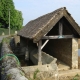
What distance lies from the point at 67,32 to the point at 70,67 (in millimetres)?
2295

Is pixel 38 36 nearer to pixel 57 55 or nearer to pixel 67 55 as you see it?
pixel 67 55

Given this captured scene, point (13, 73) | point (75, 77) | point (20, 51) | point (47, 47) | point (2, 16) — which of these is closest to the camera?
point (13, 73)

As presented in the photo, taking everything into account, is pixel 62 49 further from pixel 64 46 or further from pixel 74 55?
pixel 74 55

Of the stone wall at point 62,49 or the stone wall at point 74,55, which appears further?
the stone wall at point 62,49

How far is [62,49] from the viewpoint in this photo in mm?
10609

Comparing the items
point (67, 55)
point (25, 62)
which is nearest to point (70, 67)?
point (67, 55)

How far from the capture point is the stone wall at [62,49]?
957 cm

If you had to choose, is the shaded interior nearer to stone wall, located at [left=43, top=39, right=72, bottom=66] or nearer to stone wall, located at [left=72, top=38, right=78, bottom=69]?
stone wall, located at [left=43, top=39, right=72, bottom=66]

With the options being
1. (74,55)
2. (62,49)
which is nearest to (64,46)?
(62,49)

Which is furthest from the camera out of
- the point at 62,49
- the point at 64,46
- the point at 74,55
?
the point at 62,49

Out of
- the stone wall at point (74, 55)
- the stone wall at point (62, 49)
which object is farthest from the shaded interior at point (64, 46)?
the stone wall at point (74, 55)

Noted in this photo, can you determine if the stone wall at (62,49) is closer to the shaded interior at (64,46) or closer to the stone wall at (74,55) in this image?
the shaded interior at (64,46)

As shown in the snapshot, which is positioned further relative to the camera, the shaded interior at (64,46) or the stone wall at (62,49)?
the stone wall at (62,49)

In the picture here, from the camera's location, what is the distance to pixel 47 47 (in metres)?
13.7
